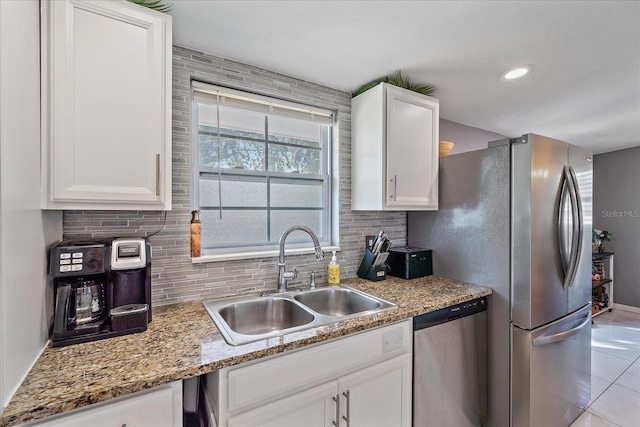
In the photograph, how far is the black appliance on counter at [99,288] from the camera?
1.05 m

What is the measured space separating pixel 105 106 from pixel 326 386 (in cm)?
140

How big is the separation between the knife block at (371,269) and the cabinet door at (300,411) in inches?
35.7

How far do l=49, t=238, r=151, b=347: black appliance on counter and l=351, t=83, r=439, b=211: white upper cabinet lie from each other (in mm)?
1355

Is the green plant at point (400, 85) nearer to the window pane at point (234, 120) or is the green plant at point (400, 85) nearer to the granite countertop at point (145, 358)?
the window pane at point (234, 120)

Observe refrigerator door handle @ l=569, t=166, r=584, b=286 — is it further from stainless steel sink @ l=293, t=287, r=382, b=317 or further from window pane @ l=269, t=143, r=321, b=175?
window pane @ l=269, t=143, r=321, b=175

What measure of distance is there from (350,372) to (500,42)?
181cm

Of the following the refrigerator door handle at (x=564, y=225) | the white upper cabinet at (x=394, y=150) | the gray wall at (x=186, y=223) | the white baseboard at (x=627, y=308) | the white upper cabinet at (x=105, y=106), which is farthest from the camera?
the white baseboard at (x=627, y=308)

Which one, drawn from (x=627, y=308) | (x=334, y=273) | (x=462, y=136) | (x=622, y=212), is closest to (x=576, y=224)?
(x=462, y=136)

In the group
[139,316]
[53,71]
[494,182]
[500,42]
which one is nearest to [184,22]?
[53,71]

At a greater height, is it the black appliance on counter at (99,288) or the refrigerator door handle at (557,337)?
the black appliance on counter at (99,288)

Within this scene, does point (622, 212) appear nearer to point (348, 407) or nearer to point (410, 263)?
point (410, 263)

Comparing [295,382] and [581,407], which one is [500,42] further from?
[581,407]

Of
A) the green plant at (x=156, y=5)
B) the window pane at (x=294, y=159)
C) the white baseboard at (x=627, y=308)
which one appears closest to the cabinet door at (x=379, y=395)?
the window pane at (x=294, y=159)

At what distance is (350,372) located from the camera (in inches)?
50.5
